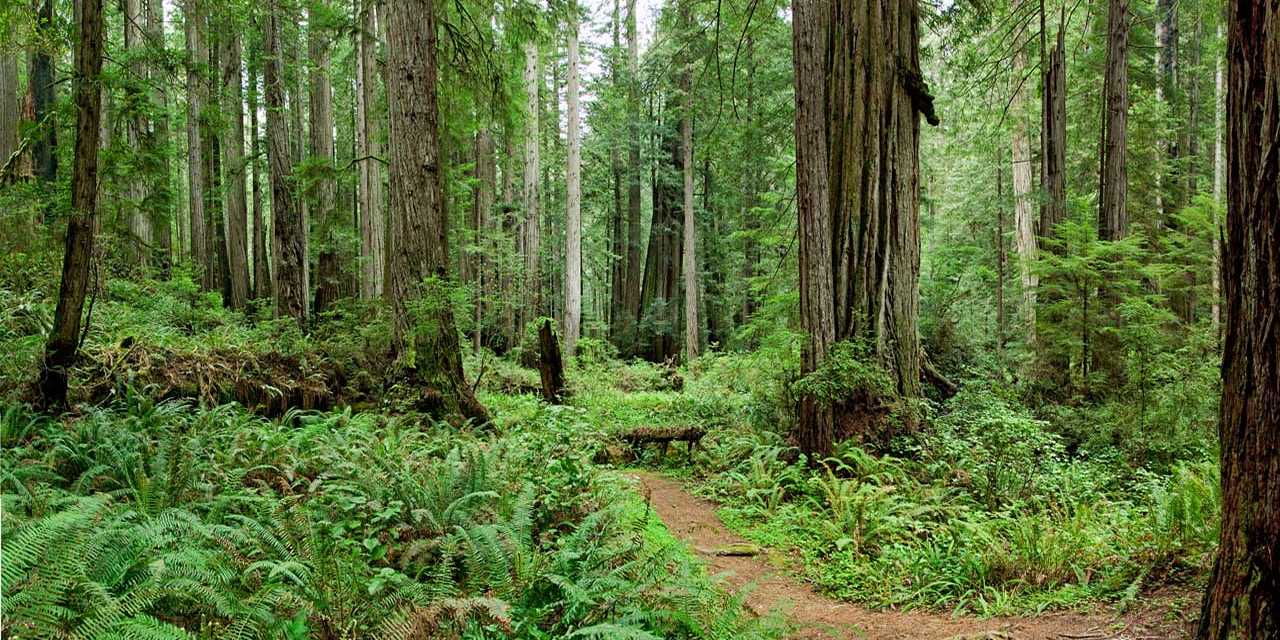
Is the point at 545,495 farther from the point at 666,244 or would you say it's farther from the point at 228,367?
the point at 666,244

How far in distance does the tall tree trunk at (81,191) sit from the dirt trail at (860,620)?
530 centimetres

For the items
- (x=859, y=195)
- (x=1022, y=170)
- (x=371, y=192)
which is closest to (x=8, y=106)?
(x=371, y=192)

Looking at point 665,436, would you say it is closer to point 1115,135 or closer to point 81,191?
point 81,191

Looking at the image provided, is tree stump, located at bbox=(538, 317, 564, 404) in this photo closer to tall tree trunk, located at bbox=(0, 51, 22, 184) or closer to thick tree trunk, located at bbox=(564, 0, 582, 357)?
thick tree trunk, located at bbox=(564, 0, 582, 357)

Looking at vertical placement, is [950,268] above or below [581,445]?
above

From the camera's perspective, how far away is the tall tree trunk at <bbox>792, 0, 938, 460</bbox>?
745 centimetres

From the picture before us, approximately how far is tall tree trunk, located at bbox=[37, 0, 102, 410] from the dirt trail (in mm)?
5300

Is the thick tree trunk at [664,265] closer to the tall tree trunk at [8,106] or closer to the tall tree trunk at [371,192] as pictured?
the tall tree trunk at [371,192]

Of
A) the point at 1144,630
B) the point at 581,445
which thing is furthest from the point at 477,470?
the point at 1144,630

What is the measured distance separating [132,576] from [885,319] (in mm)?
6833

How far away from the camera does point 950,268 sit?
50.9 ft

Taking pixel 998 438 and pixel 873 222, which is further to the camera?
pixel 873 222

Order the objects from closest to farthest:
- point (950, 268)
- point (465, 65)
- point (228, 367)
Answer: point (228, 367) → point (465, 65) → point (950, 268)

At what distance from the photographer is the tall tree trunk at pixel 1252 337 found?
2232 millimetres
